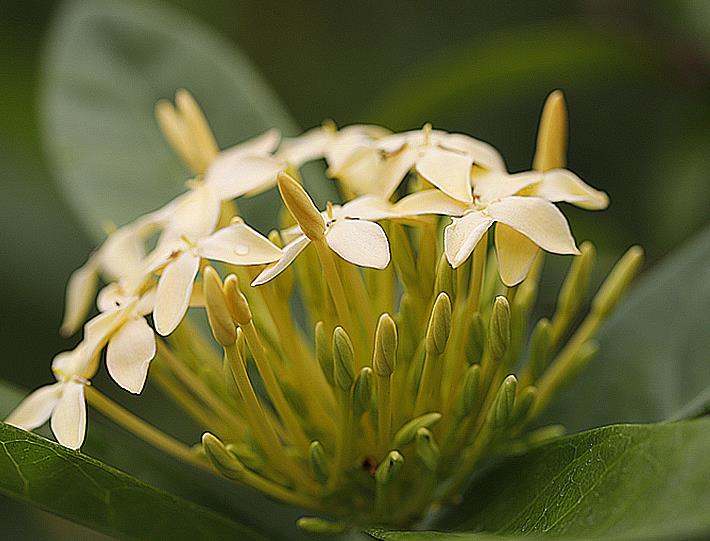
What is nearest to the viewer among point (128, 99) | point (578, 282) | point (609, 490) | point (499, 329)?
point (609, 490)

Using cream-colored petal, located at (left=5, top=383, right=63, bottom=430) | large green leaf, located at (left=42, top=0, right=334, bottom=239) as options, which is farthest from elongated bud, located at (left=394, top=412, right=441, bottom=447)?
large green leaf, located at (left=42, top=0, right=334, bottom=239)

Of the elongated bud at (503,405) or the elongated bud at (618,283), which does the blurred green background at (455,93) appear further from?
the elongated bud at (503,405)

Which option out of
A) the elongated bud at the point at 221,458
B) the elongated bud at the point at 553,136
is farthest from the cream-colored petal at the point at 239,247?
the elongated bud at the point at 553,136

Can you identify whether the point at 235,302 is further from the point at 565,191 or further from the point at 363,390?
the point at 565,191

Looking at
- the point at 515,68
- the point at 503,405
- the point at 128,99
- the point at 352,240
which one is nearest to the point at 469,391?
the point at 503,405

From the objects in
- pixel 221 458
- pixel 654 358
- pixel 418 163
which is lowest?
pixel 654 358

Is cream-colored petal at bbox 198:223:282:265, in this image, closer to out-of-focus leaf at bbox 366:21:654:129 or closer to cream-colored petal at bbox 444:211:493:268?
cream-colored petal at bbox 444:211:493:268

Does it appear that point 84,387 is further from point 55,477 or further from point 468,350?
point 468,350
